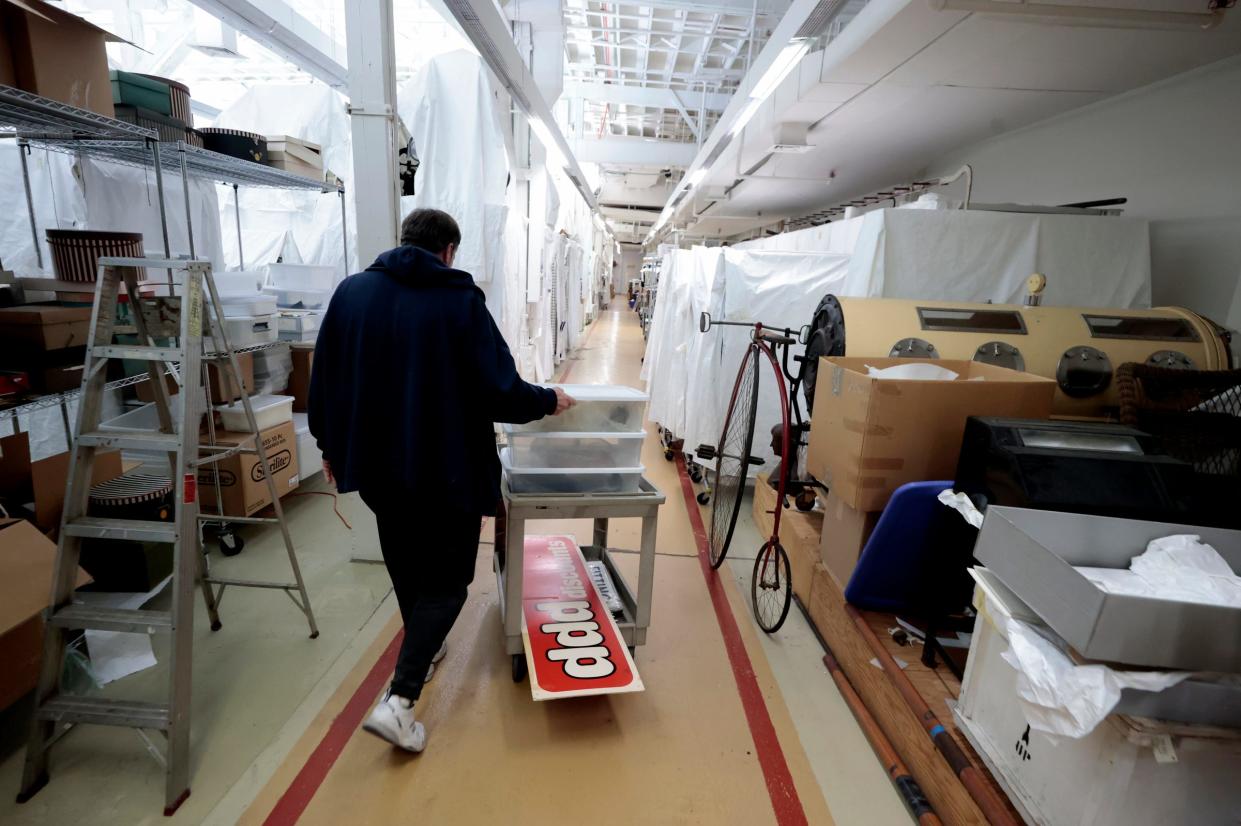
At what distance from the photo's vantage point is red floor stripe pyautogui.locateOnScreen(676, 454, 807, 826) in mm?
1648

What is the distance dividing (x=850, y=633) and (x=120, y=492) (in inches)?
120

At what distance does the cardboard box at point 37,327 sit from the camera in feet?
6.12

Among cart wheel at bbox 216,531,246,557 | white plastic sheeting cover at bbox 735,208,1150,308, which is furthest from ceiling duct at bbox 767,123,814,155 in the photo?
cart wheel at bbox 216,531,246,557

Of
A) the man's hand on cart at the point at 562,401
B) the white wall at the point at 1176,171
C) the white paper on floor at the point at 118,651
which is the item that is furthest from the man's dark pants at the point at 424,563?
the white wall at the point at 1176,171

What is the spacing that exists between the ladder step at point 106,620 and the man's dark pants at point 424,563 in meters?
0.59

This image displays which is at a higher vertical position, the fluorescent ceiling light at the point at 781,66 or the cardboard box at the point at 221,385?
the fluorescent ceiling light at the point at 781,66

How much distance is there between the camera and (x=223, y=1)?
3.47 metres

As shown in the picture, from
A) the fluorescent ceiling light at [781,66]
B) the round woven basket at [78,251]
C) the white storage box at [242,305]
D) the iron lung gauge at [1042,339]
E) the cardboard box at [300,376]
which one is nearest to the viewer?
the round woven basket at [78,251]

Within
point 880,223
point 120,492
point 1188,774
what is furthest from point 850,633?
point 120,492

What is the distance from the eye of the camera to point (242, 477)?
9.36 ft

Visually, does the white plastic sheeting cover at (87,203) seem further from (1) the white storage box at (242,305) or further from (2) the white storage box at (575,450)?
(2) the white storage box at (575,450)

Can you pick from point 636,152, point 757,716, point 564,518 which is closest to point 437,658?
point 564,518

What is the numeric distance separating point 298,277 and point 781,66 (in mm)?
3699

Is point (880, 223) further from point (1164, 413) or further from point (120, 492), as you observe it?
point (120, 492)
